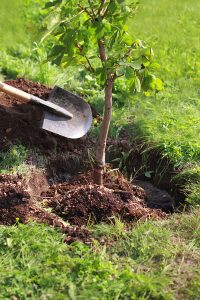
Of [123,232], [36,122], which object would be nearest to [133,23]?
[36,122]

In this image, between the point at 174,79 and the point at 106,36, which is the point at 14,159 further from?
the point at 174,79

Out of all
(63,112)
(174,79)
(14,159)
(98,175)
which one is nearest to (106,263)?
(98,175)

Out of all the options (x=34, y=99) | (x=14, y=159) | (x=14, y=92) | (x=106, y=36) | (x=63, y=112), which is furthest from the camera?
(x=63, y=112)

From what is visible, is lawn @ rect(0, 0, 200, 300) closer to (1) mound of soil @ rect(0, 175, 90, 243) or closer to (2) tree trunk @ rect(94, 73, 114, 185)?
(1) mound of soil @ rect(0, 175, 90, 243)

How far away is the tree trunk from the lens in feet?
14.2

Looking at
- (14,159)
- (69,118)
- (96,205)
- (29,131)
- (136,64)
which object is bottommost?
(96,205)

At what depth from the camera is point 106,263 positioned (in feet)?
11.6

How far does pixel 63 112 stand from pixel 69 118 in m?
0.09

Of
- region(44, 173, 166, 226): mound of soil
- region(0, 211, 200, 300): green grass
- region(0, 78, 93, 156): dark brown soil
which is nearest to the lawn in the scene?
region(0, 211, 200, 300): green grass

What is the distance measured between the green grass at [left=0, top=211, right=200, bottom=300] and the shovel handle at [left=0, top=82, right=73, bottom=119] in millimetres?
1413

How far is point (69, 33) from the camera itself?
13.4ft

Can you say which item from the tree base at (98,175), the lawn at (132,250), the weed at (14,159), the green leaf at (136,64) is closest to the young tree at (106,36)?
the green leaf at (136,64)

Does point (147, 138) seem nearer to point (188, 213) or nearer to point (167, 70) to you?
point (188, 213)

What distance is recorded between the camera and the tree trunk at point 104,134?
434 cm
